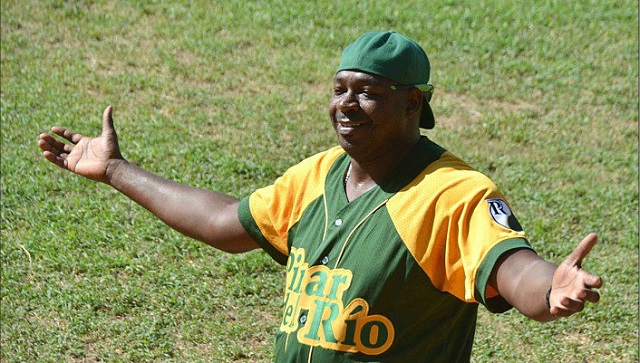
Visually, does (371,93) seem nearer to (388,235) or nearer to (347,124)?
(347,124)

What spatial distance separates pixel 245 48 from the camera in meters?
9.71

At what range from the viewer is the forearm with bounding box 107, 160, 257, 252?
4.54 m

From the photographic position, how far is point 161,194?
469 centimetres

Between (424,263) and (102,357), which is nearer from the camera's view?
(424,263)

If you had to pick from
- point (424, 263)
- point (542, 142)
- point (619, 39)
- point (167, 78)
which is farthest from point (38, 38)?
point (424, 263)

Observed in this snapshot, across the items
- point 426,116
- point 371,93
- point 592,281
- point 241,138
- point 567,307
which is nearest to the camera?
point 592,281

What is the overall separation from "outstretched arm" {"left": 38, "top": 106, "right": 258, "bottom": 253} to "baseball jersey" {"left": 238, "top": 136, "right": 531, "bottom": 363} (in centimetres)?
52

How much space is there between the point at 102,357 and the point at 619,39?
6.08m

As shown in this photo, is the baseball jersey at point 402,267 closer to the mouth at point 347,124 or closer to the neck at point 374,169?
the neck at point 374,169

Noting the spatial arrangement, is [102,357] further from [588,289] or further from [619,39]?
[619,39]

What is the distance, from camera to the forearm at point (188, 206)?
4.54 metres

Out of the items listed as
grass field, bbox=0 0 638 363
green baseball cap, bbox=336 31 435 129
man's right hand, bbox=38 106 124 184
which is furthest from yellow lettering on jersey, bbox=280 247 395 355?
grass field, bbox=0 0 638 363

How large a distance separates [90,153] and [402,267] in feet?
5.86

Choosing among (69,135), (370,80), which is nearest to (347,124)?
(370,80)
